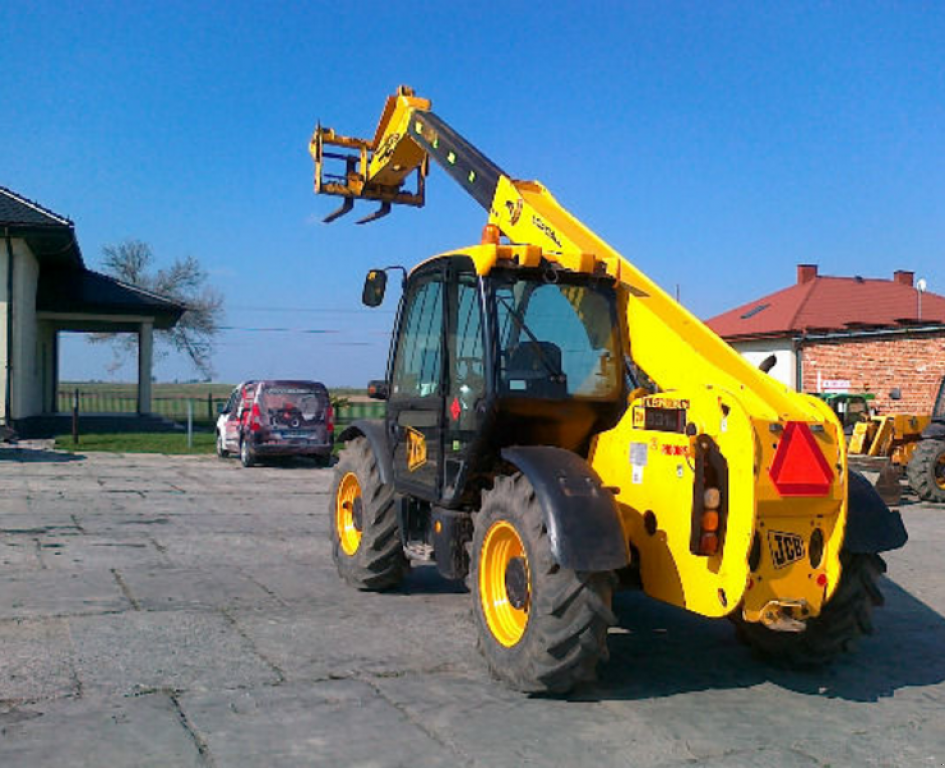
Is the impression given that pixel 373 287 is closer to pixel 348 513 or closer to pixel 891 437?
pixel 348 513

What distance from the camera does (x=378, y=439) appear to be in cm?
773

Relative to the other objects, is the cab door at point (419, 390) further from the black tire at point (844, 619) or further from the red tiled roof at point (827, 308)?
the red tiled roof at point (827, 308)

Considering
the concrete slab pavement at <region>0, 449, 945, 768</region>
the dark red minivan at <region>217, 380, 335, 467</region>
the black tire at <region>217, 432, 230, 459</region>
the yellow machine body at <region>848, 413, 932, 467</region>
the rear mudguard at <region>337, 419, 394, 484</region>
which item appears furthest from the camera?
the black tire at <region>217, 432, 230, 459</region>

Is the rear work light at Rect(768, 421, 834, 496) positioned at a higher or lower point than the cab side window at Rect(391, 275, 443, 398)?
lower

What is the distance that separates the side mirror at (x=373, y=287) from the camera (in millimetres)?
7082

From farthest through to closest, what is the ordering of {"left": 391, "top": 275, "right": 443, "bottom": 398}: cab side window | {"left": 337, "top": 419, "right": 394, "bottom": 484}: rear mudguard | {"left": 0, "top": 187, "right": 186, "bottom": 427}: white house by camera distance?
{"left": 0, "top": 187, "right": 186, "bottom": 427}: white house, {"left": 337, "top": 419, "right": 394, "bottom": 484}: rear mudguard, {"left": 391, "top": 275, "right": 443, "bottom": 398}: cab side window

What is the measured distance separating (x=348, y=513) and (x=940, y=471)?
11.0 m

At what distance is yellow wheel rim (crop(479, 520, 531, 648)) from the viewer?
5492 mm

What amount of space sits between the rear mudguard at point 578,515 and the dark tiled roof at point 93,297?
82.7 feet

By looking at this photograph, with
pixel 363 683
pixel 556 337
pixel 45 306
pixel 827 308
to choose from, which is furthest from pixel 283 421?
pixel 827 308

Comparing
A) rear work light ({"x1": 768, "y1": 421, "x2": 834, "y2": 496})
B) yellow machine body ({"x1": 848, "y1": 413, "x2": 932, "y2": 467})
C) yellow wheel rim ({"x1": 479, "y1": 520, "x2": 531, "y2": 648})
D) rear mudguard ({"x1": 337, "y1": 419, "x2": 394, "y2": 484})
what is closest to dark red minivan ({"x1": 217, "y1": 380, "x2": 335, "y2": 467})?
yellow machine body ({"x1": 848, "y1": 413, "x2": 932, "y2": 467})

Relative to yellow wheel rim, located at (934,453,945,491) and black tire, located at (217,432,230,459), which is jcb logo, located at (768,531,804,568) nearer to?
yellow wheel rim, located at (934,453,945,491)

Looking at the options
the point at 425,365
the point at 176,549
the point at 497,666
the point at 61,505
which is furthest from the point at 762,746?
the point at 61,505

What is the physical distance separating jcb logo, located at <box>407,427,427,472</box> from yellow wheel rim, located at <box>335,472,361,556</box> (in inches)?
44.9
